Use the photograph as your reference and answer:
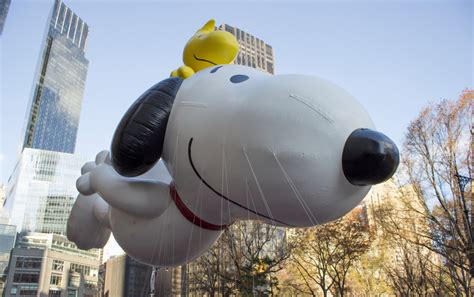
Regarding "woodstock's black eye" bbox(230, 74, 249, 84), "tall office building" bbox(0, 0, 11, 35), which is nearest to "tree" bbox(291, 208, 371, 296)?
"woodstock's black eye" bbox(230, 74, 249, 84)

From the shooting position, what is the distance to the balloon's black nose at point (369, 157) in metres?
2.75

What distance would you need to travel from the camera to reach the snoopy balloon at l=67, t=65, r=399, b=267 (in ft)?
9.80

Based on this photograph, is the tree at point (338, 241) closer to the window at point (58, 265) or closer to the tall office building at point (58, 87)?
the window at point (58, 265)

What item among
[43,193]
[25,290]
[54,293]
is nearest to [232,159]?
[25,290]

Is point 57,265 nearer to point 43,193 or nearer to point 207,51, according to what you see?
point 43,193

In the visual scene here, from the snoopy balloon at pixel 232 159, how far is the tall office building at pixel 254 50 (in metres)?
69.6

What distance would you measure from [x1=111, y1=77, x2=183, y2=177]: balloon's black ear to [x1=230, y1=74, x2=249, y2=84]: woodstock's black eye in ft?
2.22

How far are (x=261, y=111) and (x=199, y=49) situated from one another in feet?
6.12

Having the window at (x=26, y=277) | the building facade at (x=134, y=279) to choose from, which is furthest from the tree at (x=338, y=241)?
the window at (x=26, y=277)

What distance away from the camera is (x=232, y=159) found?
3311 mm

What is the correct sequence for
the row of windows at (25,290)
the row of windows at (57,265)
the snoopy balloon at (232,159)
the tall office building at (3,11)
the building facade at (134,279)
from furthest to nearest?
the tall office building at (3,11)
the row of windows at (57,265)
the row of windows at (25,290)
the building facade at (134,279)
the snoopy balloon at (232,159)

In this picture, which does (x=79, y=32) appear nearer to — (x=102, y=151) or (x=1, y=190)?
(x=1, y=190)

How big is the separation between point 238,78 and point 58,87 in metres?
121

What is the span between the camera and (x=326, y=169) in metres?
2.99
